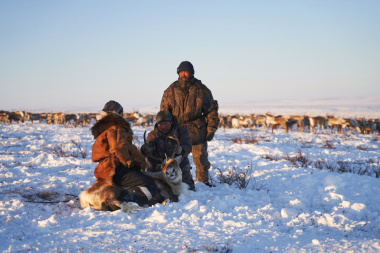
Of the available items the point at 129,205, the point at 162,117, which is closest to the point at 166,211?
the point at 129,205

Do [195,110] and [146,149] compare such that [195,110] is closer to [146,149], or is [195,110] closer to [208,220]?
[146,149]

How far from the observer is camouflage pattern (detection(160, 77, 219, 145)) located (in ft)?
18.1

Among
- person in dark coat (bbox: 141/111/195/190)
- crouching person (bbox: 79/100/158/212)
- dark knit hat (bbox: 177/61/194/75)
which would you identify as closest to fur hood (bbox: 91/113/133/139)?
crouching person (bbox: 79/100/158/212)

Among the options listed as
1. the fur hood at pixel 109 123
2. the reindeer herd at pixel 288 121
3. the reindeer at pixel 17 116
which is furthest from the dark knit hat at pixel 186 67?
the reindeer at pixel 17 116

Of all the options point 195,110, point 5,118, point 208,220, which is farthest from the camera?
point 5,118

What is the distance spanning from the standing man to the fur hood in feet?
5.59

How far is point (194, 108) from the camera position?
553cm

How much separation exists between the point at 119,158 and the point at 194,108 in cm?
211

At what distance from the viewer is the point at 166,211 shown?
3771 mm

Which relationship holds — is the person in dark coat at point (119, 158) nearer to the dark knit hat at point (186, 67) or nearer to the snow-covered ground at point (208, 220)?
the snow-covered ground at point (208, 220)

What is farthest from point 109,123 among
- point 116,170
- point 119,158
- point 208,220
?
point 208,220

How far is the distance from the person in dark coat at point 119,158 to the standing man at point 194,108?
163 cm

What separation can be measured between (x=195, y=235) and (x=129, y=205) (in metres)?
1.04

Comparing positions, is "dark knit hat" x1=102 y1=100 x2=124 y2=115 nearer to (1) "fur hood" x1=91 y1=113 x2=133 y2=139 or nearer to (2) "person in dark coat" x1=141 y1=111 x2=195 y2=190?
(1) "fur hood" x1=91 y1=113 x2=133 y2=139
